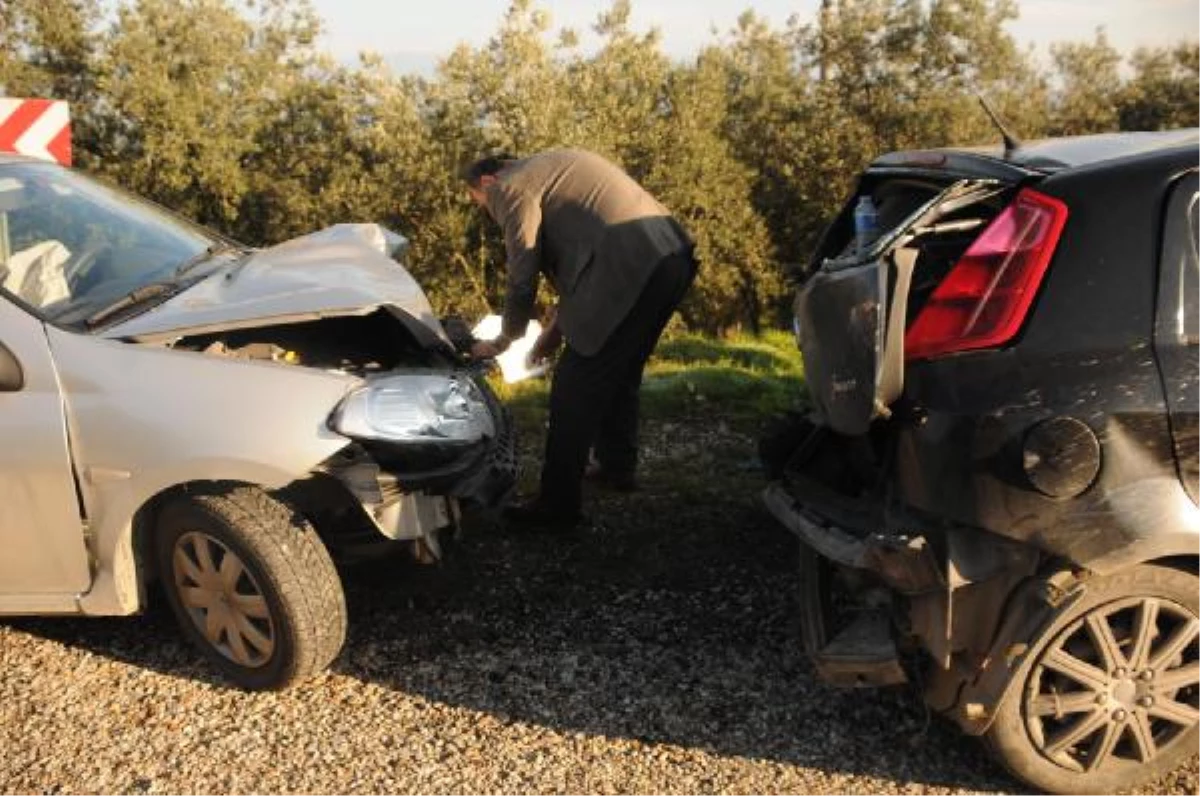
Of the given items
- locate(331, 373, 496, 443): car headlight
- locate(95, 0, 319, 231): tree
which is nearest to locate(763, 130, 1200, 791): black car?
locate(331, 373, 496, 443): car headlight

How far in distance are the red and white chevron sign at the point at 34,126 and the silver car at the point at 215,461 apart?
3.15 meters

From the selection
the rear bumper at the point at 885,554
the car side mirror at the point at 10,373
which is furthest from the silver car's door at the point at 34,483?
the rear bumper at the point at 885,554

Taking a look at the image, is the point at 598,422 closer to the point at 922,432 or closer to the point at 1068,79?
the point at 922,432

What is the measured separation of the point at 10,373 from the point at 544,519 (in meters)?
2.16

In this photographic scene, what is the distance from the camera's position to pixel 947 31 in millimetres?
17156

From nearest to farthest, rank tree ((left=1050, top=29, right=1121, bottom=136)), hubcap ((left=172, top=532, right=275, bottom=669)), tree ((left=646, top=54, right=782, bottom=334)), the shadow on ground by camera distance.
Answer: the shadow on ground, hubcap ((left=172, top=532, right=275, bottom=669)), tree ((left=646, top=54, right=782, bottom=334)), tree ((left=1050, top=29, right=1121, bottom=136))

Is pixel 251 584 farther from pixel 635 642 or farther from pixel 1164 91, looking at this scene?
pixel 1164 91

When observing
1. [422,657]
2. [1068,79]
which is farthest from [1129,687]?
[1068,79]

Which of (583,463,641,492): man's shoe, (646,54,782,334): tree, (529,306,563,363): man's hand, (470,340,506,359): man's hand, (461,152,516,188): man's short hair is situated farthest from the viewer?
(646,54,782,334): tree

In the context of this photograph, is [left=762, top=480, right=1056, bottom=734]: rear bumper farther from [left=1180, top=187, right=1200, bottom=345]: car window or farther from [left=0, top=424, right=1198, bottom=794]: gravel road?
[left=1180, top=187, right=1200, bottom=345]: car window

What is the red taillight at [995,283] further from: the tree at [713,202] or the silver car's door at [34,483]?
the tree at [713,202]

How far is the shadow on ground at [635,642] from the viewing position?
10.3 ft

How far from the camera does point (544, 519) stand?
15.3 ft

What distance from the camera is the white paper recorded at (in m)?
4.76
